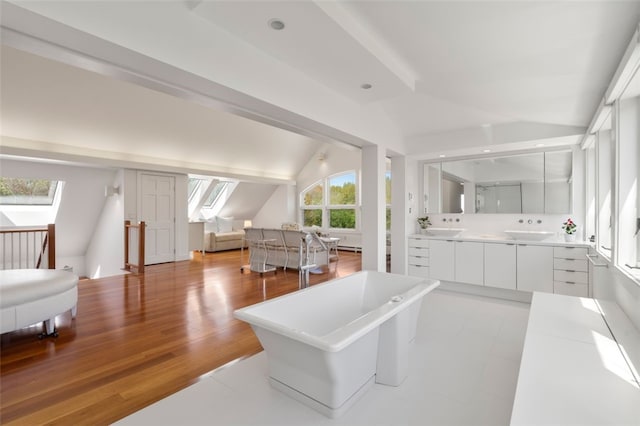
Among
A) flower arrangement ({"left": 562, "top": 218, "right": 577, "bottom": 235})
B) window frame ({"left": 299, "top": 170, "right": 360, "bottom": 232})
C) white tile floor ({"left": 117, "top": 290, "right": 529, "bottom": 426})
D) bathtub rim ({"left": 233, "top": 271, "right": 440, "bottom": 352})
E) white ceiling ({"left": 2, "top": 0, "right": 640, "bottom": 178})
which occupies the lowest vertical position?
white tile floor ({"left": 117, "top": 290, "right": 529, "bottom": 426})

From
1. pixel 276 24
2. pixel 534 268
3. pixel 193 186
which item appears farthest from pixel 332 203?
pixel 276 24

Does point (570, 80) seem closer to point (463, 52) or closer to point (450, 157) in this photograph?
point (463, 52)

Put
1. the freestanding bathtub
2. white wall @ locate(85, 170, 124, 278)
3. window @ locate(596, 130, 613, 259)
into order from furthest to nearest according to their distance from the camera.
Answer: white wall @ locate(85, 170, 124, 278) < window @ locate(596, 130, 613, 259) < the freestanding bathtub

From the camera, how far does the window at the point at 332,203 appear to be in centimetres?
903

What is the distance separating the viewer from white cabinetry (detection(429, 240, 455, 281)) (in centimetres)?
456

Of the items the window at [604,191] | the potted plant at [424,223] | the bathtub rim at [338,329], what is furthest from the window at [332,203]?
the bathtub rim at [338,329]

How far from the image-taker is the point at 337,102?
11.2 ft

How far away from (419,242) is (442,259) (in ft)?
1.42

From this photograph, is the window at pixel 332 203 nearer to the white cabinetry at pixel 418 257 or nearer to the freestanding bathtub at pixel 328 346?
the white cabinetry at pixel 418 257

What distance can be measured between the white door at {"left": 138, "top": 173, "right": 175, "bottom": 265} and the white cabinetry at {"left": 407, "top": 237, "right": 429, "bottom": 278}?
5.23 m

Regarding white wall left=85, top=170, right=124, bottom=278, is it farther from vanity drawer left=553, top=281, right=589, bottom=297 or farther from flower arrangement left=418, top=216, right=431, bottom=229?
vanity drawer left=553, top=281, right=589, bottom=297

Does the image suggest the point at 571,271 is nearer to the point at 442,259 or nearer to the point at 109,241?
the point at 442,259

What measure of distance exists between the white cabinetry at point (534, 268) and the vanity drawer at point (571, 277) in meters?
0.06

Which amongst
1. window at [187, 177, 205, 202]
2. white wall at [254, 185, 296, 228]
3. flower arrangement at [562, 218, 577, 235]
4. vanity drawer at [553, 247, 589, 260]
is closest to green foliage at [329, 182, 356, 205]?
white wall at [254, 185, 296, 228]
